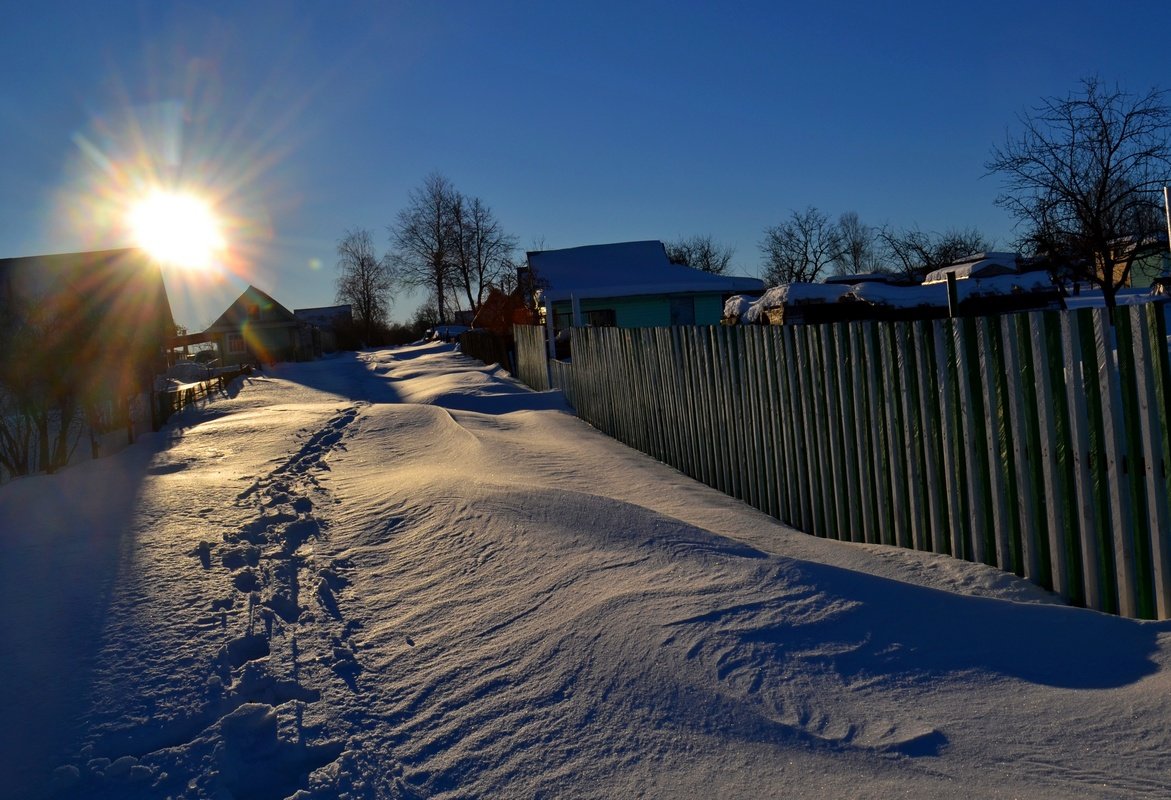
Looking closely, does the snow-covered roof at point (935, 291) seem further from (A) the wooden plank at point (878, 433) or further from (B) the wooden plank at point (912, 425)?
(B) the wooden plank at point (912, 425)

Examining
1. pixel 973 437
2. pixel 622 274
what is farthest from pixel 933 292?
pixel 973 437

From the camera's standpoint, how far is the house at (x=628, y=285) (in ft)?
112

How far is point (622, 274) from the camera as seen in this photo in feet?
123

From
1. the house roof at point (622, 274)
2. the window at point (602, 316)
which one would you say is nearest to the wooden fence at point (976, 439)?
the house roof at point (622, 274)

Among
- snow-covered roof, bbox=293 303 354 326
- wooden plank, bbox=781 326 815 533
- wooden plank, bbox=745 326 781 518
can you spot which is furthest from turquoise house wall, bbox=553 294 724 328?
snow-covered roof, bbox=293 303 354 326

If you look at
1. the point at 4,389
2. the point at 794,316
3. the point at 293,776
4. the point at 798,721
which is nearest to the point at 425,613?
the point at 293,776

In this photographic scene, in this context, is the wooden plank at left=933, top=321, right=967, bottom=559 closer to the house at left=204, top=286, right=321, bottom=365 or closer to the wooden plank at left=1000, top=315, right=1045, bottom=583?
the wooden plank at left=1000, top=315, right=1045, bottom=583

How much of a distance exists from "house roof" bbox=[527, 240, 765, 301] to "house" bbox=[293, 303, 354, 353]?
39863 mm

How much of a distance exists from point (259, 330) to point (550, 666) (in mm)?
65451

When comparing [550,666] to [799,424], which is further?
[799,424]

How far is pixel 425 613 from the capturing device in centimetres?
440

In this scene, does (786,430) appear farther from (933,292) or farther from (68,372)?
(933,292)

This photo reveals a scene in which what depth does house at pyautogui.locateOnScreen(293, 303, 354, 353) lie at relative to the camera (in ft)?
271

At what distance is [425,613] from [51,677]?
5.41 ft
